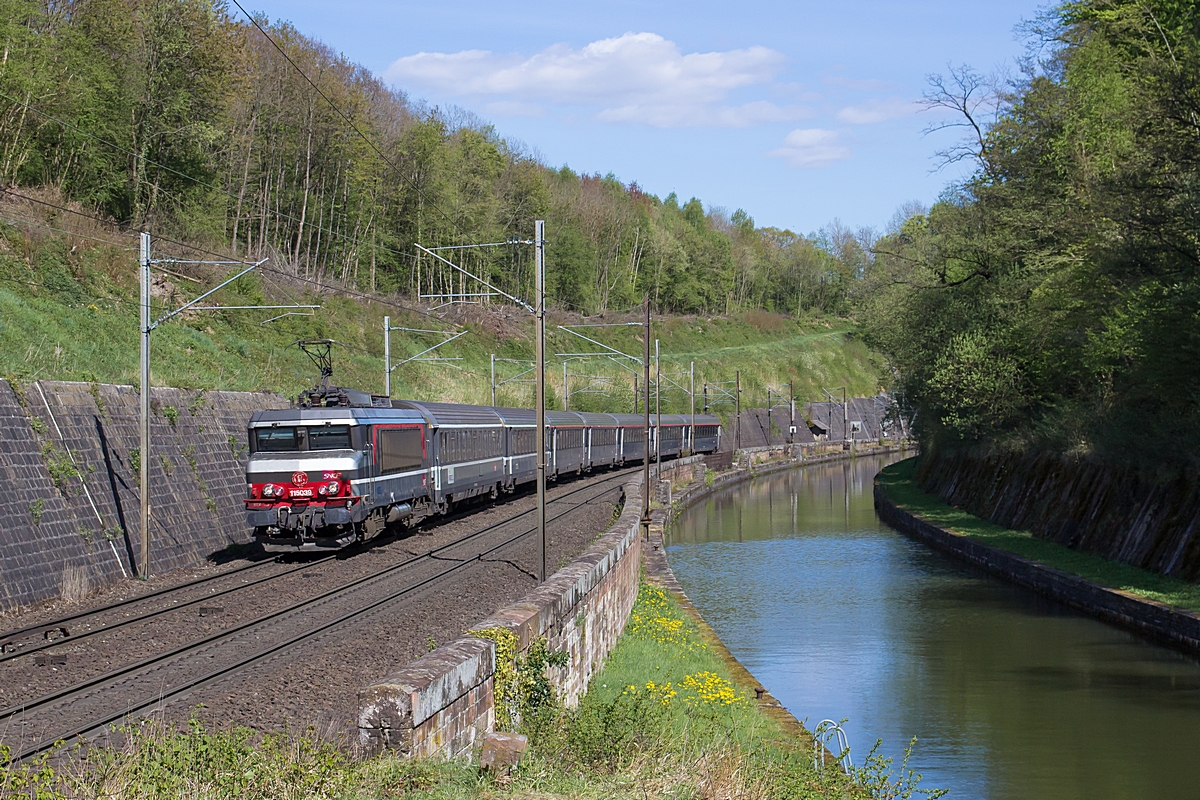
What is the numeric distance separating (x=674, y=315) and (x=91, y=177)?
83.2 meters

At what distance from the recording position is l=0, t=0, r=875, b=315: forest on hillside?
4134cm

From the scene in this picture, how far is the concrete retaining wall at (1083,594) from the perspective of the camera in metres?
20.3

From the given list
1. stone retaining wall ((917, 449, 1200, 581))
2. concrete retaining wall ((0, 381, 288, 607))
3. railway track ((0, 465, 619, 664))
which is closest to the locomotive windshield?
railway track ((0, 465, 619, 664))

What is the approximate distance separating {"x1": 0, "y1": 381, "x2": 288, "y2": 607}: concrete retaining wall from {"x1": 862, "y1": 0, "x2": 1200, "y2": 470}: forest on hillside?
1961 cm

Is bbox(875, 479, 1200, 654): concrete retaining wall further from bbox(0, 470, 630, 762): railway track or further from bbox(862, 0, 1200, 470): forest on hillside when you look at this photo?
bbox(0, 470, 630, 762): railway track

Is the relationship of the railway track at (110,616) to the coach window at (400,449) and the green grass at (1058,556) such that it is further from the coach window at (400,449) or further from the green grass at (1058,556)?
the green grass at (1058,556)

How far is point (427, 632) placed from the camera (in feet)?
49.4

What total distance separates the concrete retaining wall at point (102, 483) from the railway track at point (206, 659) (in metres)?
4.01

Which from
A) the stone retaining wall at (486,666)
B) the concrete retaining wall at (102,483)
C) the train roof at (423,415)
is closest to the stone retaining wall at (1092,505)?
the stone retaining wall at (486,666)

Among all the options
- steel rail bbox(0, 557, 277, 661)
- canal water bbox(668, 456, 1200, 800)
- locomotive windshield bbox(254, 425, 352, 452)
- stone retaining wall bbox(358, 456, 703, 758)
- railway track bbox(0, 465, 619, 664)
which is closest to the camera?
stone retaining wall bbox(358, 456, 703, 758)

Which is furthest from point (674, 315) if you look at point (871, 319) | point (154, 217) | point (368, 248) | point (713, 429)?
point (154, 217)

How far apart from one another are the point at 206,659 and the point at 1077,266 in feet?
89.0

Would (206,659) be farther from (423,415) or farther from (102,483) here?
(423,415)

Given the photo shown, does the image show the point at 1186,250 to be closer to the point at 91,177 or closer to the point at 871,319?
the point at 871,319
